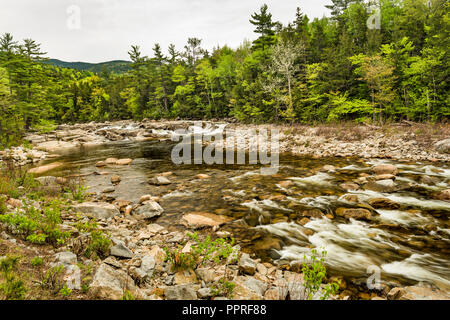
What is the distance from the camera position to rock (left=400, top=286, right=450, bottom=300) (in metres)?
3.05

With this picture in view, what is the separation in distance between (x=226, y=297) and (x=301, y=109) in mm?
23331

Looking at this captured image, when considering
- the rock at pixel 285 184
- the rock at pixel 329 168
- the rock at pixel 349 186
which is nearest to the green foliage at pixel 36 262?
the rock at pixel 285 184

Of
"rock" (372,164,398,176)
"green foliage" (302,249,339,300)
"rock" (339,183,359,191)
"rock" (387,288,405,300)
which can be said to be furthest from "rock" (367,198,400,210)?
"green foliage" (302,249,339,300)

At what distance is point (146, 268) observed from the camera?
3.19m

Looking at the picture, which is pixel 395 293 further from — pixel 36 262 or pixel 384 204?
pixel 36 262

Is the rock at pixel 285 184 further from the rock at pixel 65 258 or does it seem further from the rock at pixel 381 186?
the rock at pixel 65 258

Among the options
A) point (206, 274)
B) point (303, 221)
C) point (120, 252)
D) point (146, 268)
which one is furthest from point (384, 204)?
point (120, 252)

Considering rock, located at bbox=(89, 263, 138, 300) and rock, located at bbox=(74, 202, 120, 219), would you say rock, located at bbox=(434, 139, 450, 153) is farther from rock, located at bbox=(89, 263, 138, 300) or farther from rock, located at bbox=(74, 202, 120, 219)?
rock, located at bbox=(74, 202, 120, 219)

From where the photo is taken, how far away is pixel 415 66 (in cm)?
1794

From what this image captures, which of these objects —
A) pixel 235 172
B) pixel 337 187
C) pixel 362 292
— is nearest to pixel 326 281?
pixel 362 292

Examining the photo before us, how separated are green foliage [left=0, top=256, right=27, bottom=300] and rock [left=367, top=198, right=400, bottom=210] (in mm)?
7875

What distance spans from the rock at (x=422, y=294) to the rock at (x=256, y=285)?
2.03m

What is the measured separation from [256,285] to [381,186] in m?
7.12
